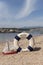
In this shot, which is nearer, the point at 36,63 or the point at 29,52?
the point at 36,63

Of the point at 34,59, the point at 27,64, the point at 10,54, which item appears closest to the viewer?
the point at 27,64

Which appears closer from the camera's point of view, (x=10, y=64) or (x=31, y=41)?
(x=10, y=64)

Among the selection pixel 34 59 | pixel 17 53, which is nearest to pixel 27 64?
pixel 34 59

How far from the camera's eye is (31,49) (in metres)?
8.82

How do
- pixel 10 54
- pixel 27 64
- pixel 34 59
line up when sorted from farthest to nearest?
pixel 10 54 < pixel 34 59 < pixel 27 64

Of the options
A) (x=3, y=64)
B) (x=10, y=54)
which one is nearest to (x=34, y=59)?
(x=3, y=64)

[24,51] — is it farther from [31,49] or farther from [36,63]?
[36,63]

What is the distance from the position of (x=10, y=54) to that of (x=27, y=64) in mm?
2211

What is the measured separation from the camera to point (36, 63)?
641 cm

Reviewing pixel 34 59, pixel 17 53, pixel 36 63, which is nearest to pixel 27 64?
pixel 36 63

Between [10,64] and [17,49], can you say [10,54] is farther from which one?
[10,64]

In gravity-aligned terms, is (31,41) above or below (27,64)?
above

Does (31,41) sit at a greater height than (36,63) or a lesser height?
greater

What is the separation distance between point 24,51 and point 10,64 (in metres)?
2.31
